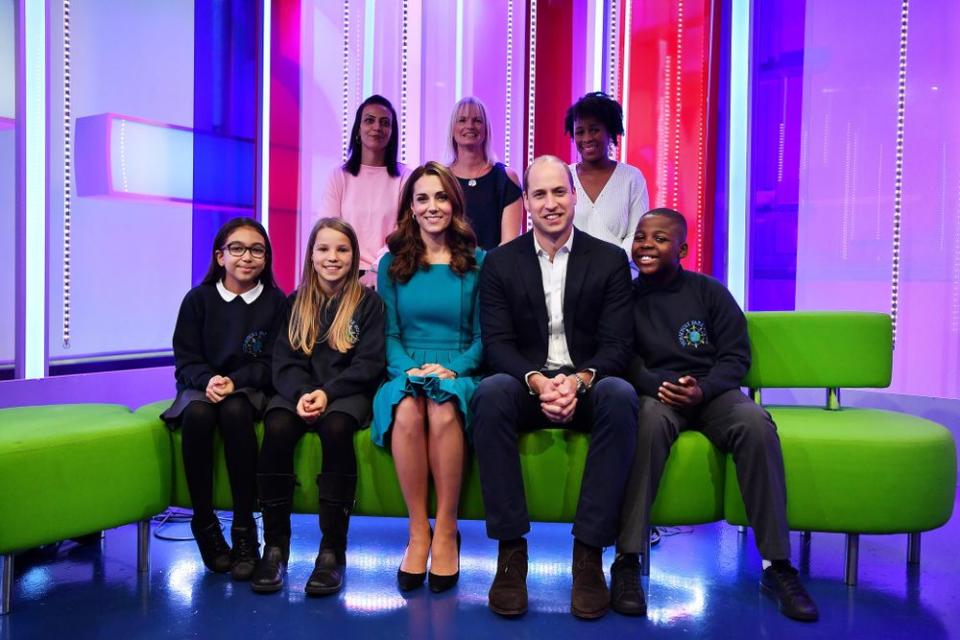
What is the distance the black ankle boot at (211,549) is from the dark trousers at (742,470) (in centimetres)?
118

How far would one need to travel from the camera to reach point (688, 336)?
2.54m

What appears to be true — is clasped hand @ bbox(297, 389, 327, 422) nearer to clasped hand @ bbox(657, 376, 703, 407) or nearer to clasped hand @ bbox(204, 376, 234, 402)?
clasped hand @ bbox(204, 376, 234, 402)

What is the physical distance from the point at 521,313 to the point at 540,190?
15.2 inches

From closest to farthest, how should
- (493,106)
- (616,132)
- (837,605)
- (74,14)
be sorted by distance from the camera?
(837,605) → (616,132) → (74,14) → (493,106)

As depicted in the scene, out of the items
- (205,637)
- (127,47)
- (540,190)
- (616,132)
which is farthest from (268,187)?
(205,637)

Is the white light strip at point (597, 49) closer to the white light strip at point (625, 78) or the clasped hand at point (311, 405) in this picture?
the white light strip at point (625, 78)

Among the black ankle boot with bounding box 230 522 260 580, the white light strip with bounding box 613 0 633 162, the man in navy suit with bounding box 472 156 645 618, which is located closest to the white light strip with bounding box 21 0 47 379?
the black ankle boot with bounding box 230 522 260 580

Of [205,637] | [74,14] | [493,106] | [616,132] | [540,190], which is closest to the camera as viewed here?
[205,637]

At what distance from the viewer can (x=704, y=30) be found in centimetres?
412

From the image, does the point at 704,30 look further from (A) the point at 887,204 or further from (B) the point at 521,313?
(B) the point at 521,313

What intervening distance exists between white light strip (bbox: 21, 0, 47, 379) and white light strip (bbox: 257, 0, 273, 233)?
1296 millimetres

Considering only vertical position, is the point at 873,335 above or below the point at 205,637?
above

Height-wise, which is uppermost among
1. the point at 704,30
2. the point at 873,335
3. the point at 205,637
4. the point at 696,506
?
the point at 704,30

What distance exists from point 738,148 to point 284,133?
246cm
